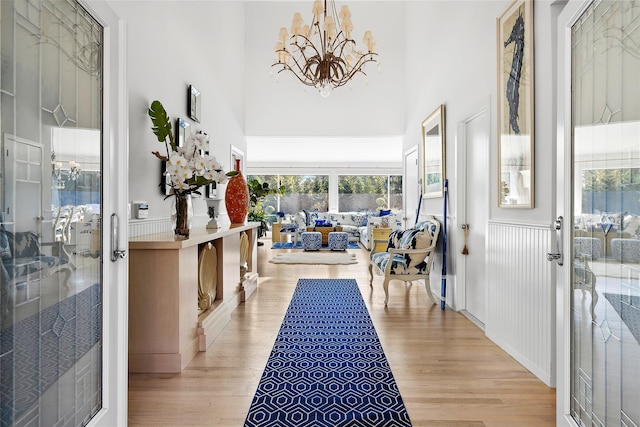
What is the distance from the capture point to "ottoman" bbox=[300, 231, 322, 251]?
8.84 m

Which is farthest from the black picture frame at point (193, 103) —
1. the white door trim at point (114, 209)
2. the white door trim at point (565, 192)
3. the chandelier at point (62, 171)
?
the white door trim at point (565, 192)

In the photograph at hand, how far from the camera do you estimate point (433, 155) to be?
181 inches

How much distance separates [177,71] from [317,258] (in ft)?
15.3

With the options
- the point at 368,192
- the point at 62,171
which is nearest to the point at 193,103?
the point at 62,171

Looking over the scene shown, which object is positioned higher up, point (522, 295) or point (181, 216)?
point (181, 216)

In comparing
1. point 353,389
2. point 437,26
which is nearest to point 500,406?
point 353,389

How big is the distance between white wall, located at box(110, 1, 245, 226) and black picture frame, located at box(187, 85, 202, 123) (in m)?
0.05

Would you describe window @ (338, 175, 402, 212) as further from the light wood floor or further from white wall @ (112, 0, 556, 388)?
the light wood floor

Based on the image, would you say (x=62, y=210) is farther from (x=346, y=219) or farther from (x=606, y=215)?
(x=346, y=219)

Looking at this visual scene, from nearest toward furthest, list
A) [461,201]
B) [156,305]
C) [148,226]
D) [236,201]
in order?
[156,305]
[148,226]
[461,201]
[236,201]

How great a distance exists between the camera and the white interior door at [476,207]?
335 cm

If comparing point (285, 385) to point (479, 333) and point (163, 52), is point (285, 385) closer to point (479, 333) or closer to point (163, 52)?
point (479, 333)

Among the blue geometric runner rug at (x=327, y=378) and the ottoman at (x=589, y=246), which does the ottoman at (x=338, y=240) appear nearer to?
the blue geometric runner rug at (x=327, y=378)

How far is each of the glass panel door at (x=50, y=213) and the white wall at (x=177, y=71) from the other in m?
0.51
